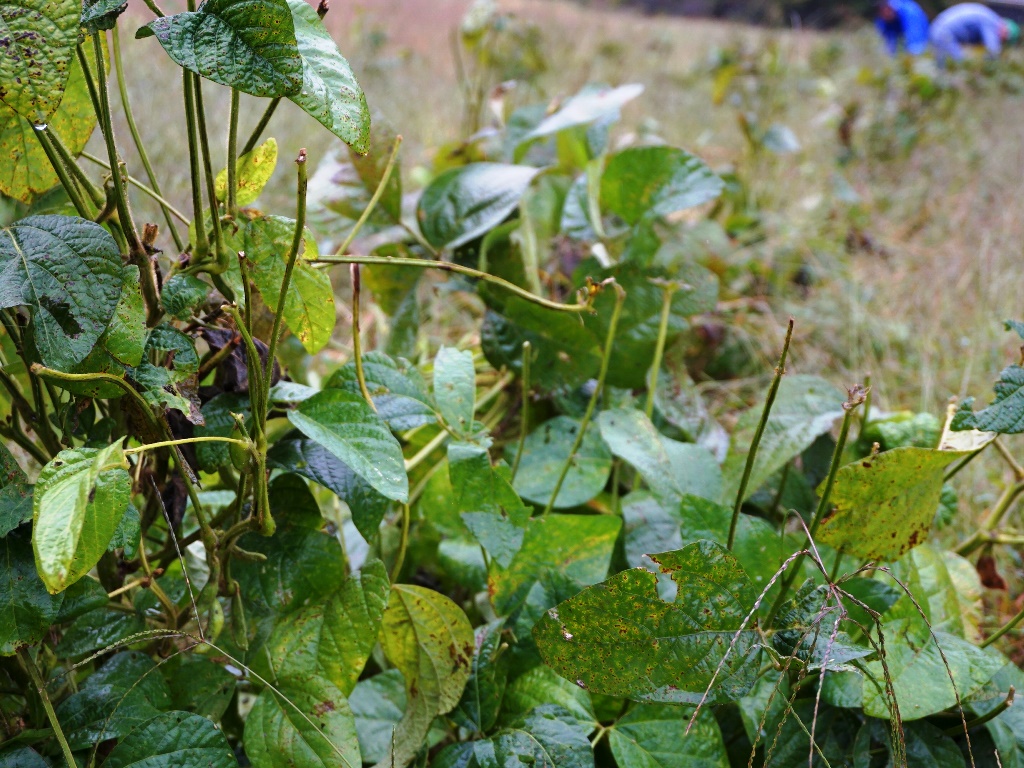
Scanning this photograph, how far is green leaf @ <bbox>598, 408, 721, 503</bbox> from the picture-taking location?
0.72 meters

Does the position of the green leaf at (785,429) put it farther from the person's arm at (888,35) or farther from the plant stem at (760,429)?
the person's arm at (888,35)

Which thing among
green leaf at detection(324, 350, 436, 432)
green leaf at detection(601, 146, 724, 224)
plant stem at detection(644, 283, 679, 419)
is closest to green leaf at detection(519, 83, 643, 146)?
green leaf at detection(601, 146, 724, 224)

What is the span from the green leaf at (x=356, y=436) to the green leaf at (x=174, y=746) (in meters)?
0.18

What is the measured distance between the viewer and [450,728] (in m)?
0.65

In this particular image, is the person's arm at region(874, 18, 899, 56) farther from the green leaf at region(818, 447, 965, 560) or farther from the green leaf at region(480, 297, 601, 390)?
the green leaf at region(818, 447, 965, 560)

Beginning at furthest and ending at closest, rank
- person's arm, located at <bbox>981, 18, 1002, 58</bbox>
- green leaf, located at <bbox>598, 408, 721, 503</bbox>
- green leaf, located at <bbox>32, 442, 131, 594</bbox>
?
person's arm, located at <bbox>981, 18, 1002, 58</bbox> → green leaf, located at <bbox>598, 408, 721, 503</bbox> → green leaf, located at <bbox>32, 442, 131, 594</bbox>

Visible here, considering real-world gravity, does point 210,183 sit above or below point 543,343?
above

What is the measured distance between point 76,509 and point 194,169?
22 centimetres

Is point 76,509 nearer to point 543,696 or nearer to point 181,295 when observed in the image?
point 181,295

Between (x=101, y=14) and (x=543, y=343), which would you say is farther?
(x=543, y=343)

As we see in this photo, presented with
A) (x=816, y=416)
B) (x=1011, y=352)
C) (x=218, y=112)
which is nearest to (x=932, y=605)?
(x=816, y=416)

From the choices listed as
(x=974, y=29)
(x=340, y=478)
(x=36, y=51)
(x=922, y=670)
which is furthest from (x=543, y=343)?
(x=974, y=29)

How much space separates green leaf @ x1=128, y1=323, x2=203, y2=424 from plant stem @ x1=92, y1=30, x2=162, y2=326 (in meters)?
0.03

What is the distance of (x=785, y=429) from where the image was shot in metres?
0.76
